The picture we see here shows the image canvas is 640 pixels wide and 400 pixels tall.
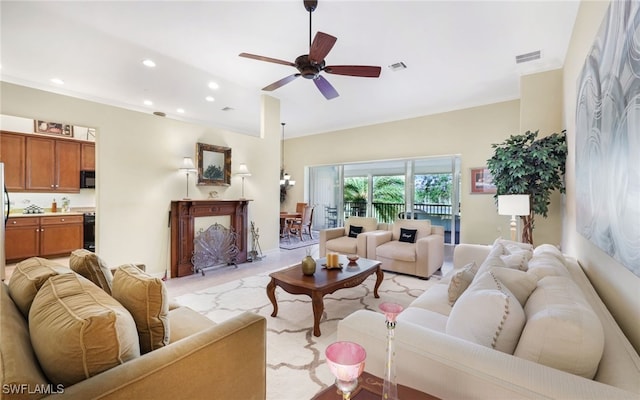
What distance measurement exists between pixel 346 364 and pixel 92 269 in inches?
66.2

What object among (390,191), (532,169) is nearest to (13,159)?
(390,191)

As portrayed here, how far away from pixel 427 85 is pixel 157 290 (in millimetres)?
4934

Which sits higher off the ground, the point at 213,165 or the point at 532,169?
the point at 213,165

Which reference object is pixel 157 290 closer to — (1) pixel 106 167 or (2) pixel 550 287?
(2) pixel 550 287

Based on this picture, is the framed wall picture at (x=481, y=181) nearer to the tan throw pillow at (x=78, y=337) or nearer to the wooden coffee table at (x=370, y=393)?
the wooden coffee table at (x=370, y=393)

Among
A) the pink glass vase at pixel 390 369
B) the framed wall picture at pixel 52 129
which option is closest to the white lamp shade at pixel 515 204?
the pink glass vase at pixel 390 369


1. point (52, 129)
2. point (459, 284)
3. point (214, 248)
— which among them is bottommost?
point (214, 248)

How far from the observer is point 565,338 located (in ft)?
2.99

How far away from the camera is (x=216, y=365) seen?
112cm

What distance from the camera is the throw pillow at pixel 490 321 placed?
42.9 inches

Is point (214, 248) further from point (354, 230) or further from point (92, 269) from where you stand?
point (92, 269)

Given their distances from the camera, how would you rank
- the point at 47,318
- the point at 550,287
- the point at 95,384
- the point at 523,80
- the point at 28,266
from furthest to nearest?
the point at 523,80 → the point at 28,266 → the point at 550,287 → the point at 47,318 → the point at 95,384

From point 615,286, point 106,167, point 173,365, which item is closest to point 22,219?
point 106,167

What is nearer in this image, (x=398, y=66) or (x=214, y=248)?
(x=398, y=66)
